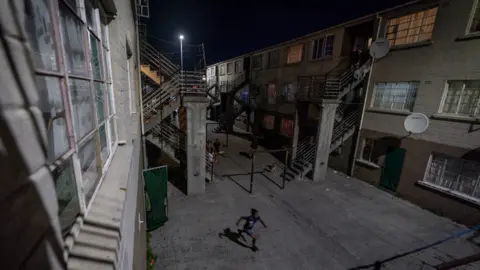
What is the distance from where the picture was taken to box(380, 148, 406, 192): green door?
10.5 m

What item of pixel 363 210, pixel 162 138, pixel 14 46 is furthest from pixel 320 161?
pixel 14 46

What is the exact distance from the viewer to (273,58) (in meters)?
19.1

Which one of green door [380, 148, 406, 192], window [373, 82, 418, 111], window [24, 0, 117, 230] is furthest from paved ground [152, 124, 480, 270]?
window [24, 0, 117, 230]

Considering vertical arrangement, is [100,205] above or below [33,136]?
below

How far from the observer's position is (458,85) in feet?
27.9

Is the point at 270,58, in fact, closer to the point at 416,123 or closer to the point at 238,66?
the point at 238,66

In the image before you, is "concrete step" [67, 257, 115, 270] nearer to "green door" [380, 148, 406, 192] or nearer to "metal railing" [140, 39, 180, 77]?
"metal railing" [140, 39, 180, 77]

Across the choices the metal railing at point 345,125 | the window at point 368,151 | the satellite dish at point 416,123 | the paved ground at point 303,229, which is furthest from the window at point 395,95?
the paved ground at point 303,229

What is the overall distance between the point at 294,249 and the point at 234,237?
7.02 ft

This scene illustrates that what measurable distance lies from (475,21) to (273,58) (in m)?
13.0

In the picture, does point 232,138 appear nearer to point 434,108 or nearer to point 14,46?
point 434,108

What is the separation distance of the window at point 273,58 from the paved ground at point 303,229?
12006 millimetres

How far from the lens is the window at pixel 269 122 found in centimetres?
1992

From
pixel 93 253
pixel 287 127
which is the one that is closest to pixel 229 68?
pixel 287 127
